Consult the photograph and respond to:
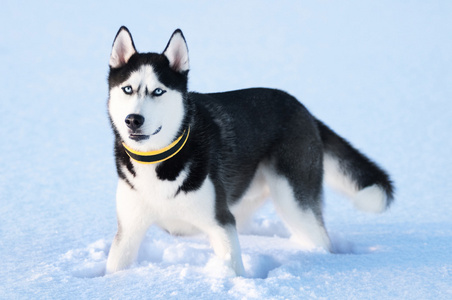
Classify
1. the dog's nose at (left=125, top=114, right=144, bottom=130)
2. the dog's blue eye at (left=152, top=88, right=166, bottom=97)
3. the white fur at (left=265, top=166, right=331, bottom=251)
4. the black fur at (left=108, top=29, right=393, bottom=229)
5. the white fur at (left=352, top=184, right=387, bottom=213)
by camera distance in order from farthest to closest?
the white fur at (left=352, top=184, right=387, bottom=213) → the white fur at (left=265, top=166, right=331, bottom=251) → the black fur at (left=108, top=29, right=393, bottom=229) → the dog's blue eye at (left=152, top=88, right=166, bottom=97) → the dog's nose at (left=125, top=114, right=144, bottom=130)

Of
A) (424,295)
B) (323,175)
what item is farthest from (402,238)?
(424,295)

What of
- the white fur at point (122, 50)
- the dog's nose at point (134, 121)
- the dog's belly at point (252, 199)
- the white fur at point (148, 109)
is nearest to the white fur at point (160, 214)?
the white fur at point (148, 109)

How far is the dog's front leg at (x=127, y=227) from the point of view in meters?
3.82

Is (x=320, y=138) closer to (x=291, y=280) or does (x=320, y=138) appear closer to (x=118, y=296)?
(x=291, y=280)

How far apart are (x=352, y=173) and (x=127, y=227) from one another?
2.06 meters

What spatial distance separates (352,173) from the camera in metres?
5.01

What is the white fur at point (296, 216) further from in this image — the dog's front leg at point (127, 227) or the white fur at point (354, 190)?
the dog's front leg at point (127, 227)

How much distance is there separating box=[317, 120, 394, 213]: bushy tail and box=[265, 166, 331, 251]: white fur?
48 centimetres

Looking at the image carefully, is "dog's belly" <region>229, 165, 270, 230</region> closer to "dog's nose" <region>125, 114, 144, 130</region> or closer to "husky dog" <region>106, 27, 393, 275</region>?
"husky dog" <region>106, 27, 393, 275</region>

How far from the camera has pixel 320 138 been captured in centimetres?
489

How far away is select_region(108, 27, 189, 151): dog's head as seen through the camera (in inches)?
135

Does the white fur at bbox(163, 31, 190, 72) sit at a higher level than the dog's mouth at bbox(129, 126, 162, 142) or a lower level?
higher

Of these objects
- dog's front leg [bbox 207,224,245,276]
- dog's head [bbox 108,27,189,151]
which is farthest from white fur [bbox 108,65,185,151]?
dog's front leg [bbox 207,224,245,276]

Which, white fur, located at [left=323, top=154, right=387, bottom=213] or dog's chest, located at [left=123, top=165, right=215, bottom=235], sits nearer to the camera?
dog's chest, located at [left=123, top=165, right=215, bottom=235]
